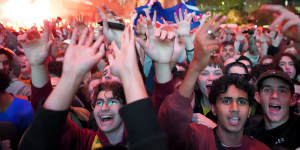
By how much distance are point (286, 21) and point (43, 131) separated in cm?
169

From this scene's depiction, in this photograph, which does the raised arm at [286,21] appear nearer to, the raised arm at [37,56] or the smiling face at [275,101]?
the smiling face at [275,101]

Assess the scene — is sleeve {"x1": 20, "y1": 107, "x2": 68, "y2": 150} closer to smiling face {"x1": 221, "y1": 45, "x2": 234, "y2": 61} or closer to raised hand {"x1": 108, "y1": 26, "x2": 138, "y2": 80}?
raised hand {"x1": 108, "y1": 26, "x2": 138, "y2": 80}

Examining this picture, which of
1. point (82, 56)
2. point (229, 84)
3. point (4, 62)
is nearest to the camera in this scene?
point (82, 56)

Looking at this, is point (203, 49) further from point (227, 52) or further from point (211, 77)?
point (227, 52)

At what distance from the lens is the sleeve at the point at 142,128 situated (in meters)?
1.02

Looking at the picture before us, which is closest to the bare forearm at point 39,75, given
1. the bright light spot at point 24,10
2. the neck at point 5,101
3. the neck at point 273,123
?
the neck at point 5,101

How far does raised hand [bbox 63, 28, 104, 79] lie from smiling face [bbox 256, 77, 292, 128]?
2.04m

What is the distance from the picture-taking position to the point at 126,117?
1.07 meters

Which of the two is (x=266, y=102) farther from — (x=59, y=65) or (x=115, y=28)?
(x=59, y=65)

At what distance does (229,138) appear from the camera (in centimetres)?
206

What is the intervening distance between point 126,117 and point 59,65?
2.97 m

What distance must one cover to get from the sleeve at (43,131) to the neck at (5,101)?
158 cm

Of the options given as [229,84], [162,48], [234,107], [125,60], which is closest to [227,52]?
[229,84]

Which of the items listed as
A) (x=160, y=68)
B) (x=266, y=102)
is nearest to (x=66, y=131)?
(x=160, y=68)
